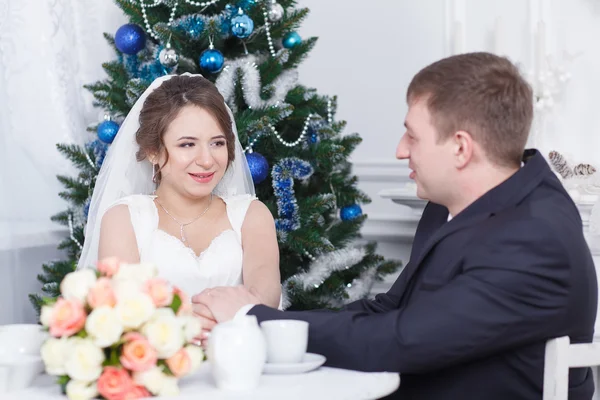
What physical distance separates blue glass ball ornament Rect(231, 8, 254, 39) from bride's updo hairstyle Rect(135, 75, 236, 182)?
293mm

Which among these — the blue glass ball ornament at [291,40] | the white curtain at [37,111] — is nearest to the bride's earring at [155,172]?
the blue glass ball ornament at [291,40]

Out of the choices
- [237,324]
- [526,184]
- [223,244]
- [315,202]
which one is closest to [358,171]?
[315,202]

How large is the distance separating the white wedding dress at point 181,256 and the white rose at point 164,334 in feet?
3.78

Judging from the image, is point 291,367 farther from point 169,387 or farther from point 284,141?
point 284,141

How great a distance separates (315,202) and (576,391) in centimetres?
133

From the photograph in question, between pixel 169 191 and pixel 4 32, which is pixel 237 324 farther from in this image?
pixel 4 32

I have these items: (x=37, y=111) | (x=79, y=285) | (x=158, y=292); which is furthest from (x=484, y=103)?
→ (x=37, y=111)

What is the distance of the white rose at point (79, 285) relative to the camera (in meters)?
1.32

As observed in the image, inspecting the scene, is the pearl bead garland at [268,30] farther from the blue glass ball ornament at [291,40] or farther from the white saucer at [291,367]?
the white saucer at [291,367]

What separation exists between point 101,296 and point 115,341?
0.08 m

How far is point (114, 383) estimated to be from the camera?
128cm

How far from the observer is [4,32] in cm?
327

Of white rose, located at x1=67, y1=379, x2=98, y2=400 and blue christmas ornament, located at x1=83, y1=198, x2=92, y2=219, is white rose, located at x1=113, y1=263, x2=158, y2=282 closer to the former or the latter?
white rose, located at x1=67, y1=379, x2=98, y2=400

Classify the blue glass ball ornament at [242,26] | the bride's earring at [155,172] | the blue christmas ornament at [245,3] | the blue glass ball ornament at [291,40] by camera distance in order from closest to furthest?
the bride's earring at [155,172] < the blue glass ball ornament at [242,26] < the blue christmas ornament at [245,3] < the blue glass ball ornament at [291,40]
